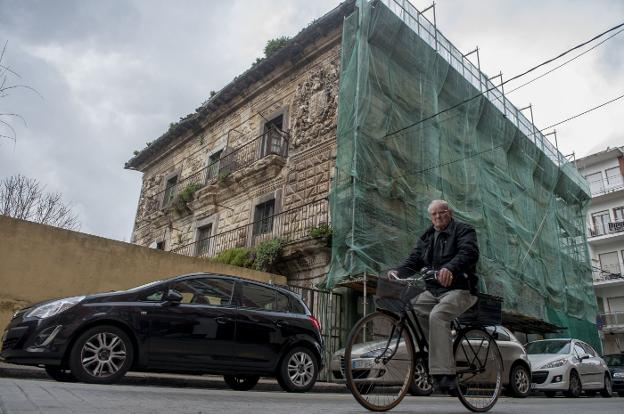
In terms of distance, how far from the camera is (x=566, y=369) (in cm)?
1108

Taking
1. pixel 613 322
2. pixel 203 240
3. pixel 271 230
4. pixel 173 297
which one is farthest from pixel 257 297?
pixel 613 322

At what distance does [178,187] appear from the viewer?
2119 cm

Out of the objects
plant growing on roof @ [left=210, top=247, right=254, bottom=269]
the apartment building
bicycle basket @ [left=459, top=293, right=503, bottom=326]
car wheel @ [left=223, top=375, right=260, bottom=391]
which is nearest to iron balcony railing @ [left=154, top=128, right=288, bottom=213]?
plant growing on roof @ [left=210, top=247, right=254, bottom=269]

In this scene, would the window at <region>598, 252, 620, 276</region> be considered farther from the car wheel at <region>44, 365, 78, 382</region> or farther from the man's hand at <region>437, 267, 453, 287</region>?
the car wheel at <region>44, 365, 78, 382</region>

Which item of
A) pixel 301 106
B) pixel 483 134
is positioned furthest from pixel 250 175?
pixel 483 134

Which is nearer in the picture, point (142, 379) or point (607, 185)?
point (142, 379)

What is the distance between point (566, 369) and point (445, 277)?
9163 mm

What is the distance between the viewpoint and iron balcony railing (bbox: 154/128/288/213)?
1638 centimetres

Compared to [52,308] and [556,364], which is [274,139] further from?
[52,308]

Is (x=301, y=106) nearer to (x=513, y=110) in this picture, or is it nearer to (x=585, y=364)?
(x=513, y=110)

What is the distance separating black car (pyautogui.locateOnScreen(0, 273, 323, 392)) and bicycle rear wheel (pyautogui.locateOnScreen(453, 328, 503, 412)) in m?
3.29

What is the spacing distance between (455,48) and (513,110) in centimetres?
416

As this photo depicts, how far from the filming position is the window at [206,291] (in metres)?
6.68

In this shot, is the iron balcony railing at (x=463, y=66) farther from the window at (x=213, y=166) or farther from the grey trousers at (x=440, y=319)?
the grey trousers at (x=440, y=319)
